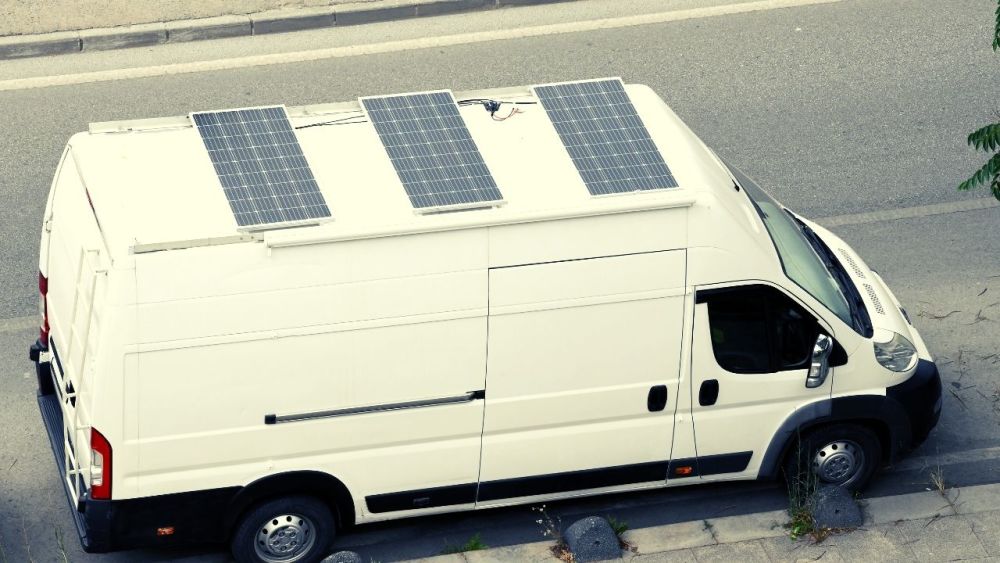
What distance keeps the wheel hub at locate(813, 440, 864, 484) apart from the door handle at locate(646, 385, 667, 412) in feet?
3.74

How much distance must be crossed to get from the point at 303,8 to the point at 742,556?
7888 millimetres

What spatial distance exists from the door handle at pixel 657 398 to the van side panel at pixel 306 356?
3.05 feet

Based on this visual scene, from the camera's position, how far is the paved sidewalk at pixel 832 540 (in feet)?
26.7

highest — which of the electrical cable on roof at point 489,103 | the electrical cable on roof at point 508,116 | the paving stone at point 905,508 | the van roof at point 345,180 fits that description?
the electrical cable on roof at point 489,103

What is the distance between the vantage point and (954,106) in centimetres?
1283

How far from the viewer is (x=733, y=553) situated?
322 inches

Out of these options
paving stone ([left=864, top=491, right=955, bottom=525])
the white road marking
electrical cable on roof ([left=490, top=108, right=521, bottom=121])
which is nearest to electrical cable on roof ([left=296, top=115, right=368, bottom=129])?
electrical cable on roof ([left=490, top=108, right=521, bottom=121])

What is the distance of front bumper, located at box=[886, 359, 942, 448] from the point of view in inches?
328

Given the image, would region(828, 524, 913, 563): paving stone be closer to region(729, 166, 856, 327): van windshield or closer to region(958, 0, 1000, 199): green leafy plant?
region(729, 166, 856, 327): van windshield

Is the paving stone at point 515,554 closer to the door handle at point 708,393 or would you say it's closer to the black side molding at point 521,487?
the black side molding at point 521,487

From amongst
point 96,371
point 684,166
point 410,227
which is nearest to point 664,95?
point 684,166

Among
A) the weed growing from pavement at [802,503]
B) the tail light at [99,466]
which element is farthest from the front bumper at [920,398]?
the tail light at [99,466]

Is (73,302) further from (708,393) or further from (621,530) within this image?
(708,393)

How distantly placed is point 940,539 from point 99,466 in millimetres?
4623
